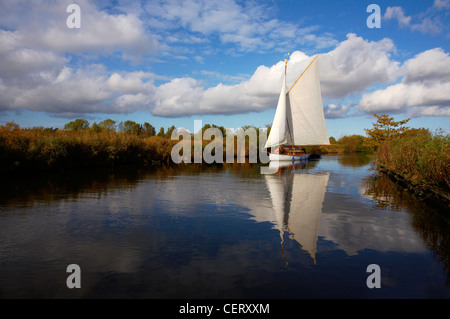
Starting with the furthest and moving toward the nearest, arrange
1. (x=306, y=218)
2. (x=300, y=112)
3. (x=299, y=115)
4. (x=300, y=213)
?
1. (x=299, y=115)
2. (x=300, y=112)
3. (x=300, y=213)
4. (x=306, y=218)

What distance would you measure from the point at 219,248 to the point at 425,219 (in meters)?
5.72

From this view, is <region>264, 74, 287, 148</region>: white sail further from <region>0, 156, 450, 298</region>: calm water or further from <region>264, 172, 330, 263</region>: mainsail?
<region>0, 156, 450, 298</region>: calm water

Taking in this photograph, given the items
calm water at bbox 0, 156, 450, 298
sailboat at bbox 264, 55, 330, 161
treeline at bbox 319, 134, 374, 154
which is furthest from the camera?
treeline at bbox 319, 134, 374, 154

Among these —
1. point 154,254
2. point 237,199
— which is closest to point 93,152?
point 237,199

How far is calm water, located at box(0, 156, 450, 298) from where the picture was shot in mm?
3930

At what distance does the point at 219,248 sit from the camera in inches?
210

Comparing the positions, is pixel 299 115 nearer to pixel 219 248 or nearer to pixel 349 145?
pixel 219 248

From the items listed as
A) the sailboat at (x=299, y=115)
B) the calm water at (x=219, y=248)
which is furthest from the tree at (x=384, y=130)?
the calm water at (x=219, y=248)

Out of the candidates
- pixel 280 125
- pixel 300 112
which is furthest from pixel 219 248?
pixel 300 112

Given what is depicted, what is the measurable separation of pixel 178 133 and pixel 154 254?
1251 inches

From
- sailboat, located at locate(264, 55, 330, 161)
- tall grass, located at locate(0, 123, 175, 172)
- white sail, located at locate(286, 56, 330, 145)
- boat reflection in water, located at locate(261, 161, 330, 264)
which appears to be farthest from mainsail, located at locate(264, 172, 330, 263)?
white sail, located at locate(286, 56, 330, 145)

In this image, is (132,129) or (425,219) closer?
(425,219)

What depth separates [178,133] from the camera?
36156 mm
